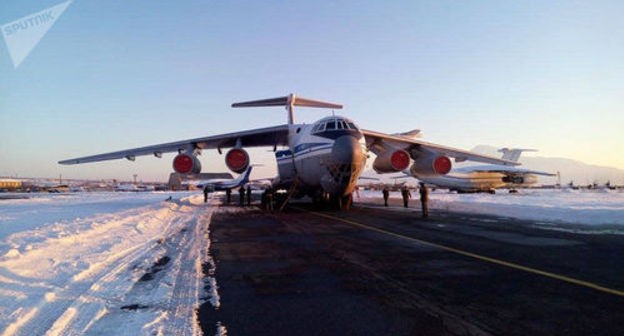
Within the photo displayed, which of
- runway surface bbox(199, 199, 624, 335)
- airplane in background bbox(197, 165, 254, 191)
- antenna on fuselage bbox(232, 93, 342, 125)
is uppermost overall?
antenna on fuselage bbox(232, 93, 342, 125)

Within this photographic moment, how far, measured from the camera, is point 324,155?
583 inches

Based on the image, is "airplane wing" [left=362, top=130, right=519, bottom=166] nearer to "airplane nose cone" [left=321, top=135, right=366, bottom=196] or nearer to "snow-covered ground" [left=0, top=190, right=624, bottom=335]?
"airplane nose cone" [left=321, top=135, right=366, bottom=196]

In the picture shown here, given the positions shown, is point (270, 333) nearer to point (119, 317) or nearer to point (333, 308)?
point (333, 308)

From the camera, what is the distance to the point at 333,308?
3775mm

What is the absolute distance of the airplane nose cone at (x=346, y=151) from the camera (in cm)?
1405

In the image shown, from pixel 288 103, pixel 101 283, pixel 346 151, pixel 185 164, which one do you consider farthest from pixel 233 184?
pixel 101 283

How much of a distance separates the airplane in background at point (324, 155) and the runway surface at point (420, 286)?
6.33 meters

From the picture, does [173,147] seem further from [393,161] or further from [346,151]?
[393,161]

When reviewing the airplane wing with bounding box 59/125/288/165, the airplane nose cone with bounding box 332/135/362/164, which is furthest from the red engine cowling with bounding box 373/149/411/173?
the airplane wing with bounding box 59/125/288/165

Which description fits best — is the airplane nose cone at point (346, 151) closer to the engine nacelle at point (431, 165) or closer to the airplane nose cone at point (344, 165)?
the airplane nose cone at point (344, 165)

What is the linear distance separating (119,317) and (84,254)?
151 inches

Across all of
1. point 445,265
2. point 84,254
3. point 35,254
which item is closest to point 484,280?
point 445,265

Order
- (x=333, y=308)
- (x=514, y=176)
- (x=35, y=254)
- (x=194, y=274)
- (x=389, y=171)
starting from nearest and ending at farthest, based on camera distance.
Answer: (x=333, y=308) < (x=194, y=274) < (x=35, y=254) < (x=389, y=171) < (x=514, y=176)

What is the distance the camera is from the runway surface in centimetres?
327
